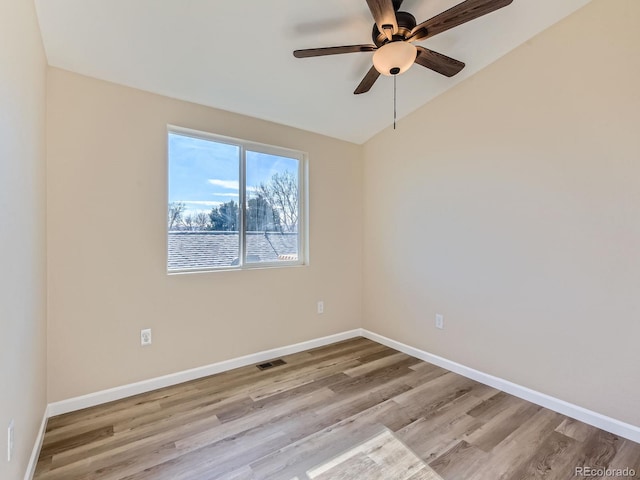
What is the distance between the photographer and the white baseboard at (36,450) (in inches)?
58.7

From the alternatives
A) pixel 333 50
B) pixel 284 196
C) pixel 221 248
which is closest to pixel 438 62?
pixel 333 50

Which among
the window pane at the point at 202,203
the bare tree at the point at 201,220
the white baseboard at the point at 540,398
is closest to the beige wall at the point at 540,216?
the white baseboard at the point at 540,398

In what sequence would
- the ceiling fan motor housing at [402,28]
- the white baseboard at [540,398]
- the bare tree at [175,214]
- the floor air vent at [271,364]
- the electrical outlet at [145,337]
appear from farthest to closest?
the floor air vent at [271,364] < the bare tree at [175,214] < the electrical outlet at [145,337] < the white baseboard at [540,398] < the ceiling fan motor housing at [402,28]

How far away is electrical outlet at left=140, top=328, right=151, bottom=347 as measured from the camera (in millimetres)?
2334

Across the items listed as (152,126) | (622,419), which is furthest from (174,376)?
Result: (622,419)

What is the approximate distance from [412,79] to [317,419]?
2.67 m

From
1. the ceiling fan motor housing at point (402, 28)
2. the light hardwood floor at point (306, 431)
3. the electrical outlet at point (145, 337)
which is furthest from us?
the electrical outlet at point (145, 337)

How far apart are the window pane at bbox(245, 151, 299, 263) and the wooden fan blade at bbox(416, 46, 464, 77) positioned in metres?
1.58

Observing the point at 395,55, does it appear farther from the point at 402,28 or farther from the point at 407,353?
the point at 407,353

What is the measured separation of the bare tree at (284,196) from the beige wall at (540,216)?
1126mm

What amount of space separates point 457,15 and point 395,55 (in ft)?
1.07

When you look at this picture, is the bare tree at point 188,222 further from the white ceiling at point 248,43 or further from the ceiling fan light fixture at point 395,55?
the ceiling fan light fixture at point 395,55

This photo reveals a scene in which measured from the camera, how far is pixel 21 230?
4.68 ft

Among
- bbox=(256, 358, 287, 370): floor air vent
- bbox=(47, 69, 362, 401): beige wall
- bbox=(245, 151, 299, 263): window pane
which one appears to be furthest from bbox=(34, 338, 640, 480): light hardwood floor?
bbox=(245, 151, 299, 263): window pane
